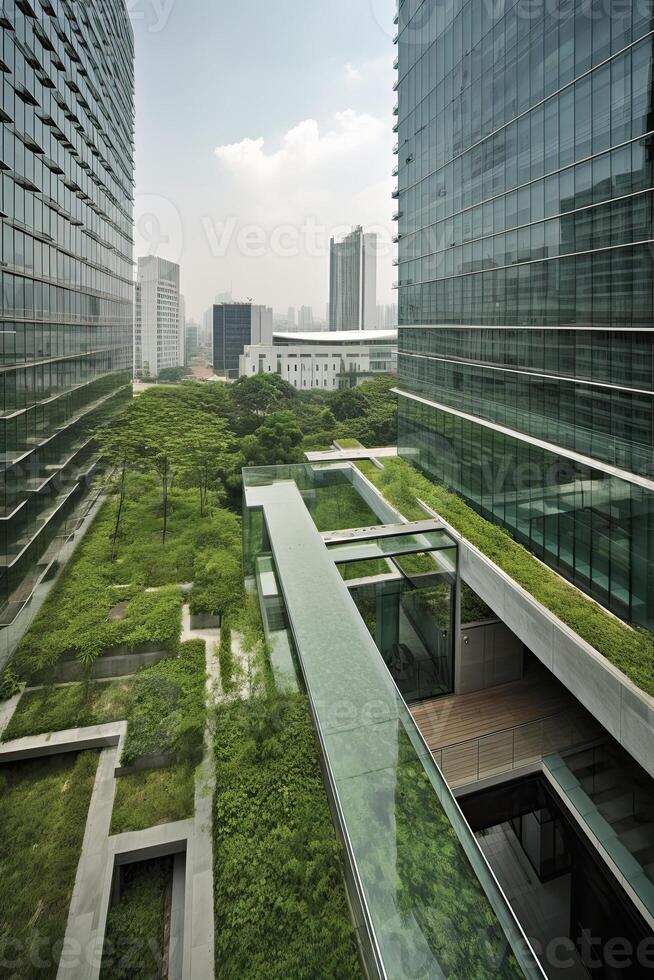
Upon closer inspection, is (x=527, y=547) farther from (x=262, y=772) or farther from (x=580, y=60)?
(x=580, y=60)

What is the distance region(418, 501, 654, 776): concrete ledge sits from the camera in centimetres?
586

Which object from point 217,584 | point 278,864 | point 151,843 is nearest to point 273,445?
point 217,584

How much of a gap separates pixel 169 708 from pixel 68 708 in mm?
1843

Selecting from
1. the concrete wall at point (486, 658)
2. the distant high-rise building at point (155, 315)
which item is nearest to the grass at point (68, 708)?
the concrete wall at point (486, 658)

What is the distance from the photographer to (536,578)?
8867 mm

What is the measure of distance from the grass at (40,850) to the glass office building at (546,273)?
8311 mm

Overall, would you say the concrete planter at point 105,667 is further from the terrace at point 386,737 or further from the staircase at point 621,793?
the staircase at point 621,793

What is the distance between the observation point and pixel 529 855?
26.7 feet

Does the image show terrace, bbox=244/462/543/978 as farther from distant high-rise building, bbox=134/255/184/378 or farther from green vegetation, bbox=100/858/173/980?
distant high-rise building, bbox=134/255/184/378

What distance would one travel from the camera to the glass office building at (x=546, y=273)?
813 centimetres

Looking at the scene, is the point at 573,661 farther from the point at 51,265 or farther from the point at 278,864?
the point at 51,265

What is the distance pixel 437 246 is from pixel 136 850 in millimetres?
15315

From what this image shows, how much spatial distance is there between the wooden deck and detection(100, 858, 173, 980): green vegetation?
402 centimetres

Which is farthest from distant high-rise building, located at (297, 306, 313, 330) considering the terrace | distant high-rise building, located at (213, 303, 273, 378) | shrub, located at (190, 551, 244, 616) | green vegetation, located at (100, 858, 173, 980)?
green vegetation, located at (100, 858, 173, 980)
